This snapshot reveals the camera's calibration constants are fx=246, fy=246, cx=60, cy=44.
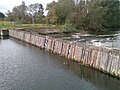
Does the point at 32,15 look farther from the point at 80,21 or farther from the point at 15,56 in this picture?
the point at 15,56

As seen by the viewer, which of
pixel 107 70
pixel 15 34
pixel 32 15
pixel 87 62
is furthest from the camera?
pixel 32 15

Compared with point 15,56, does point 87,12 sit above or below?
above

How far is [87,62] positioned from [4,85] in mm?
13981

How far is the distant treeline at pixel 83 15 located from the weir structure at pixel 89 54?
44.5 meters

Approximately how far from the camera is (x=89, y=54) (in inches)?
1540


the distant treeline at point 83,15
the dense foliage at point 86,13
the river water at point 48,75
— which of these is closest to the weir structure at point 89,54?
the river water at point 48,75

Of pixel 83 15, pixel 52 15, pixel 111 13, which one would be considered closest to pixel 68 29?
pixel 83 15

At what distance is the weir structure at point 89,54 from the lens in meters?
34.3

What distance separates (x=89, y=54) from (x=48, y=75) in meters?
7.69

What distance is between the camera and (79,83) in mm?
32438

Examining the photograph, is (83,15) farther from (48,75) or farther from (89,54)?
(48,75)

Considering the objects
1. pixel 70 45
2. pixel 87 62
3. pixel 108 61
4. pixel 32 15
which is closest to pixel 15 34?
pixel 70 45

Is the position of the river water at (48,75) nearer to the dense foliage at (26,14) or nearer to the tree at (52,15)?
the tree at (52,15)

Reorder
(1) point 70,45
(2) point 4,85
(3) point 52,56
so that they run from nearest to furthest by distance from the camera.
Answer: (2) point 4,85 < (1) point 70,45 < (3) point 52,56
